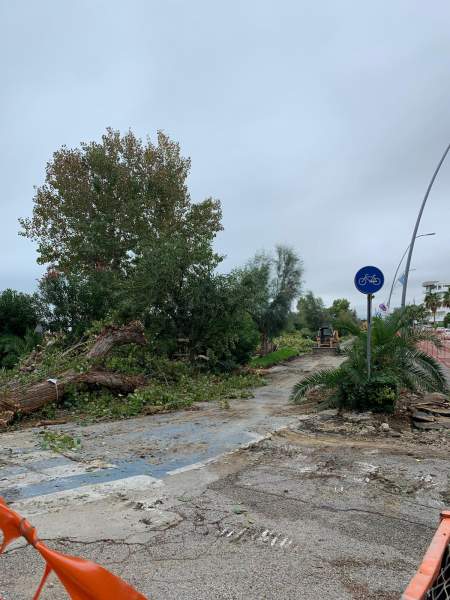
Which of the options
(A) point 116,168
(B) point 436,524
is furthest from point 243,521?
(A) point 116,168

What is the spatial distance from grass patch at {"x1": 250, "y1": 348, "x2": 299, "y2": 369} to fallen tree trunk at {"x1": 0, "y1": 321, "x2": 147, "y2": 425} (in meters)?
12.3

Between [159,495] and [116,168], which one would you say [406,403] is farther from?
[116,168]

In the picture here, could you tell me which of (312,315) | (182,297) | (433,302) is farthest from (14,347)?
(433,302)

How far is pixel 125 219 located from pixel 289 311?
42.6 ft

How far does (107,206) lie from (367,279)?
17432 mm

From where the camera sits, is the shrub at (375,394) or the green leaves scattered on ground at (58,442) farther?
the shrub at (375,394)

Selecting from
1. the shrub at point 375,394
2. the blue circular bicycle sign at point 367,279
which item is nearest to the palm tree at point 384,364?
the shrub at point 375,394

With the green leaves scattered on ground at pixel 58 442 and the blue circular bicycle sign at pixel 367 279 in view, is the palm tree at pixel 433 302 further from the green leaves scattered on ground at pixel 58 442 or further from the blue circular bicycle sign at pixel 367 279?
the green leaves scattered on ground at pixel 58 442

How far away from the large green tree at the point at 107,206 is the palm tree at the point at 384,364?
14068 millimetres

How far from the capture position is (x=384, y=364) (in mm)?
10109

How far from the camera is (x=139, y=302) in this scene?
1574cm

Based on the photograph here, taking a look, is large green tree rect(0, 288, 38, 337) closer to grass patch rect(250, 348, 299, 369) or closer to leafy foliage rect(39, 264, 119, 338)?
leafy foliage rect(39, 264, 119, 338)

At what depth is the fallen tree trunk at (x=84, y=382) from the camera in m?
9.12

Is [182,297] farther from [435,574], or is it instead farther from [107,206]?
[435,574]
